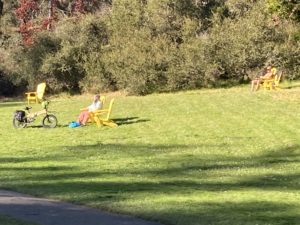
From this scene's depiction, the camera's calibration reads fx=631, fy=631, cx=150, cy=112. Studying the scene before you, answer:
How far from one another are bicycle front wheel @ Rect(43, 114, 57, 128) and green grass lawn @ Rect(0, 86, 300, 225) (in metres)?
0.28

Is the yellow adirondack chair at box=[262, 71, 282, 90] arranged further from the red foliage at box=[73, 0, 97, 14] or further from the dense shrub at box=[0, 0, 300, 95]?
the red foliage at box=[73, 0, 97, 14]

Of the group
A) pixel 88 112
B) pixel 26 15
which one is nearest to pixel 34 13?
pixel 26 15

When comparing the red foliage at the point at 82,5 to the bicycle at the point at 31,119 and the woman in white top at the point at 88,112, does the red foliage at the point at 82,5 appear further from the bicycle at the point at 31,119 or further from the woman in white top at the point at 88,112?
the woman in white top at the point at 88,112

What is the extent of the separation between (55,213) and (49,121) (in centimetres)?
1348

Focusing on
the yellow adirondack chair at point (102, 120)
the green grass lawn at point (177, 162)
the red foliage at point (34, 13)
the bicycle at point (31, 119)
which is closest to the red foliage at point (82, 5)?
the red foliage at point (34, 13)

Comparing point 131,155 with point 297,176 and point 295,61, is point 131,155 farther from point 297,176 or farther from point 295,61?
point 295,61

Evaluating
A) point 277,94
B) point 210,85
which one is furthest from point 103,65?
point 277,94

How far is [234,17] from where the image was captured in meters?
37.9

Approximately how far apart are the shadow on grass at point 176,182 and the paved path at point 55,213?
Result: 35 cm

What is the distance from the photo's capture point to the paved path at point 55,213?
325 inches

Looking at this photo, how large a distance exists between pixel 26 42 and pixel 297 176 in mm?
32896

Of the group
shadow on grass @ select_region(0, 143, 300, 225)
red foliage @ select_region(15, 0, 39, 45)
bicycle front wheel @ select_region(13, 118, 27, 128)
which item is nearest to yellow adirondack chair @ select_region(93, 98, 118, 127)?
bicycle front wheel @ select_region(13, 118, 27, 128)

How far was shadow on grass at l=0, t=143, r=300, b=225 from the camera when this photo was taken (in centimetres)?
865

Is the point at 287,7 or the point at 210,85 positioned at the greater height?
the point at 287,7
